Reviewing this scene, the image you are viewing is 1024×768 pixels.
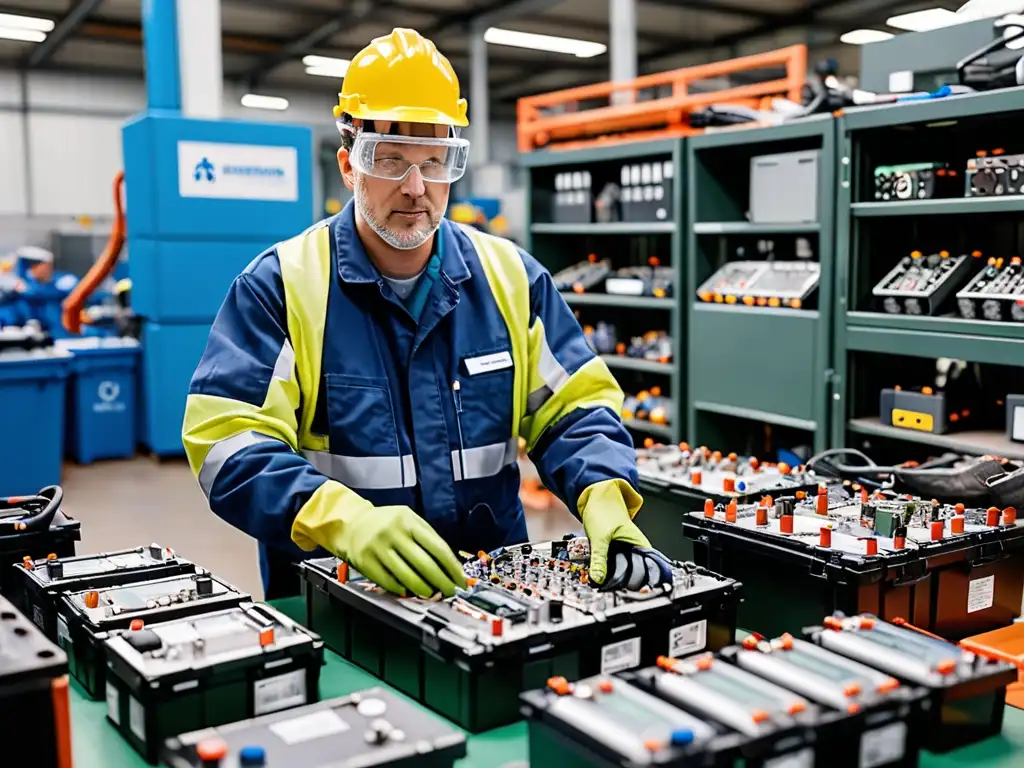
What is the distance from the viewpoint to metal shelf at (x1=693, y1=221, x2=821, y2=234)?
393 cm

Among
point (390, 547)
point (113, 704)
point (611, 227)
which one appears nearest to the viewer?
point (113, 704)

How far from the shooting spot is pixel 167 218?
20.3ft

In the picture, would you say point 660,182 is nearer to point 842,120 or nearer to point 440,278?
point 842,120

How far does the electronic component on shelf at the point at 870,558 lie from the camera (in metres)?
1.52

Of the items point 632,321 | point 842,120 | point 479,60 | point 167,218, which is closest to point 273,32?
point 479,60

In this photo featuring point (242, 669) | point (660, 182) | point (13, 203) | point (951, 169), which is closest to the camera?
point (242, 669)

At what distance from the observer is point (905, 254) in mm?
3885

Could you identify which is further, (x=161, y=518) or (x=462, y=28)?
(x=462, y=28)

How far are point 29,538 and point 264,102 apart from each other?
14.8 metres

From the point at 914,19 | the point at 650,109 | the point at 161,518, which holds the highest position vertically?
the point at 914,19

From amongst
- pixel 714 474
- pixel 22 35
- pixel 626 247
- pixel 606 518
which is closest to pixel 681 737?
pixel 606 518

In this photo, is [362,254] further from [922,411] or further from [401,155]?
[922,411]

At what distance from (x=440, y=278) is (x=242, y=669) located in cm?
86

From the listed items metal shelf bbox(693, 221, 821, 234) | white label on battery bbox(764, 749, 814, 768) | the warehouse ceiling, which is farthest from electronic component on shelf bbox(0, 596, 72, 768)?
the warehouse ceiling
